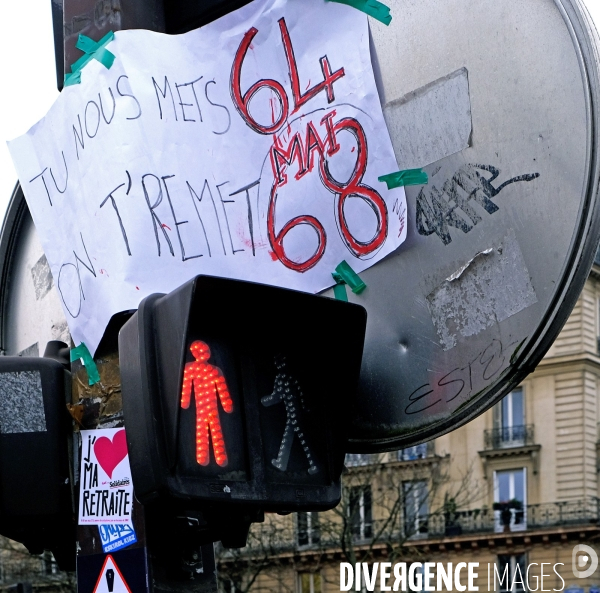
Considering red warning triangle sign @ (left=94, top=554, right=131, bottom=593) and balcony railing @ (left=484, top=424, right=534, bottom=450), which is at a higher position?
red warning triangle sign @ (left=94, top=554, right=131, bottom=593)

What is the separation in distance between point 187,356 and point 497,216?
936 millimetres

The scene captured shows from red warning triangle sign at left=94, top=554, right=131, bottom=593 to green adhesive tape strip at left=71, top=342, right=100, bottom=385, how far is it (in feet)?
1.69

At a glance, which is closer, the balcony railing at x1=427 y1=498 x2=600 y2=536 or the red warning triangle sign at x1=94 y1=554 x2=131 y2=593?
the red warning triangle sign at x1=94 y1=554 x2=131 y2=593

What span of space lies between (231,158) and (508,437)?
37823 millimetres

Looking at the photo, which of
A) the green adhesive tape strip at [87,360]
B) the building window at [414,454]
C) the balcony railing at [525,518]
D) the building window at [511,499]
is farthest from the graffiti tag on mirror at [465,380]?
the building window at [511,499]

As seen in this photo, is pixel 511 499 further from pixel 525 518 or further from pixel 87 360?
pixel 87 360

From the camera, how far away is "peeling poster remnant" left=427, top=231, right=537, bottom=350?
3.02 meters

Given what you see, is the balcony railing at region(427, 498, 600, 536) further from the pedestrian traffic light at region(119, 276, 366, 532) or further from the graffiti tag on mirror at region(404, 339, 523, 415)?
the pedestrian traffic light at region(119, 276, 366, 532)

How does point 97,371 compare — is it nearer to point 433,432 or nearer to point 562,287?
point 433,432

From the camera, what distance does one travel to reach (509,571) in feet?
131

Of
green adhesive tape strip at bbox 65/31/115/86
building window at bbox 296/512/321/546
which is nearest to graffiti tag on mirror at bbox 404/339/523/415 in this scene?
green adhesive tape strip at bbox 65/31/115/86

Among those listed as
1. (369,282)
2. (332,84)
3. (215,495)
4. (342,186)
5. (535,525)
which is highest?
(332,84)

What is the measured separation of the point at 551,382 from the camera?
40375mm

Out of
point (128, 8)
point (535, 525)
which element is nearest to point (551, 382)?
point (535, 525)
